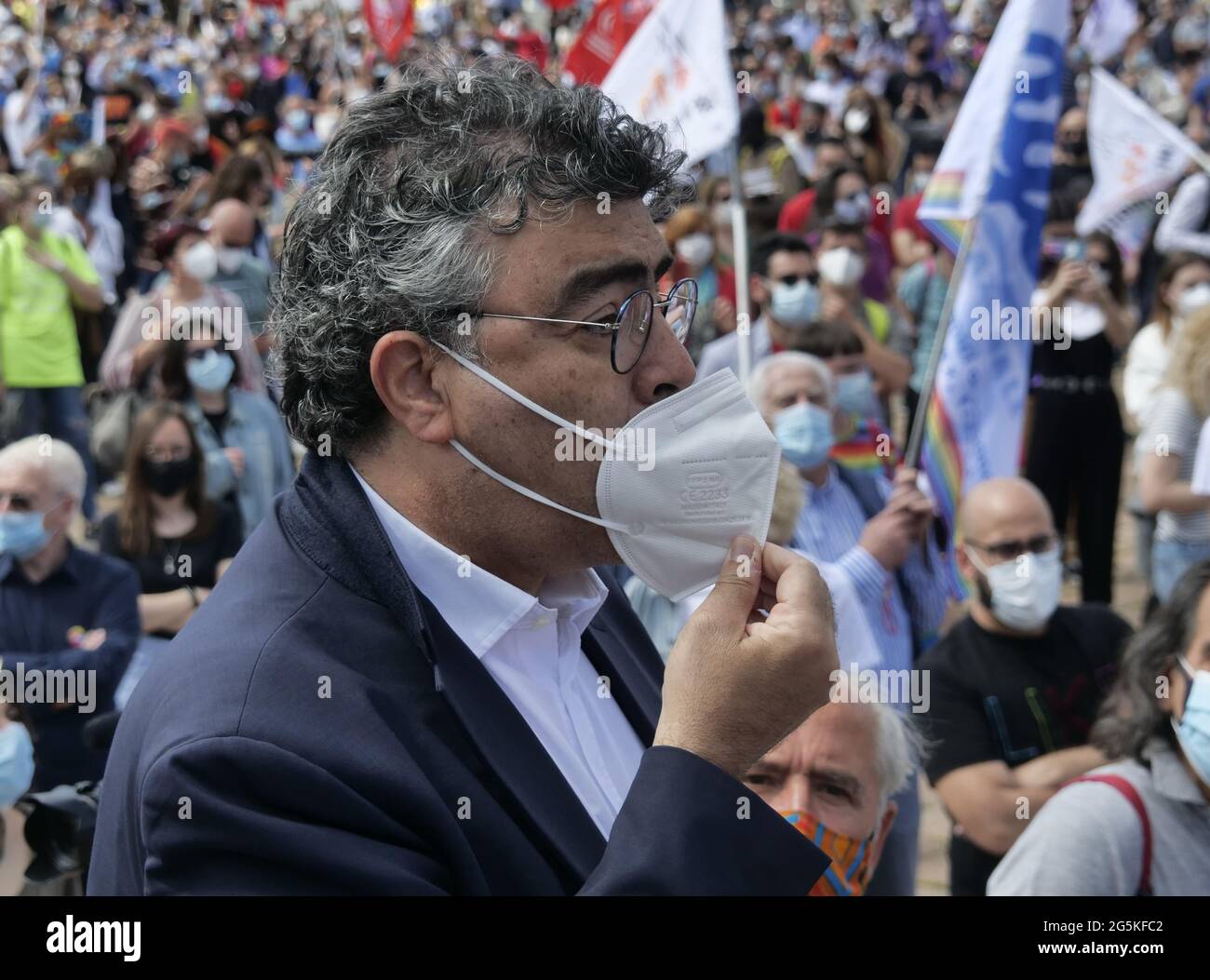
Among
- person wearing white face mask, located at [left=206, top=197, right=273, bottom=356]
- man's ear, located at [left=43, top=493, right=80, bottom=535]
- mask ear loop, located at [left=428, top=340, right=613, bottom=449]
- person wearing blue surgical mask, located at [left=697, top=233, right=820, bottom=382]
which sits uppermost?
person wearing white face mask, located at [left=206, top=197, right=273, bottom=356]

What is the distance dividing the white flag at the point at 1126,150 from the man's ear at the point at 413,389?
6.68 metres

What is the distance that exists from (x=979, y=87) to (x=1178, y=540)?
1905 millimetres

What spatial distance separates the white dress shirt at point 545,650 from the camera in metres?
1.63

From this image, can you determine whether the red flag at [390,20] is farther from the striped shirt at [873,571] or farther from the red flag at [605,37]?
the striped shirt at [873,571]

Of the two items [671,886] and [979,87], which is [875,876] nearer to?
[671,886]

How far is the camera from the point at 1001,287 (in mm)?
4789

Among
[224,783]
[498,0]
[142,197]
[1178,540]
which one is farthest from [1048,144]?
[498,0]

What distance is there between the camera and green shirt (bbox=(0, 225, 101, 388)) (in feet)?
26.8

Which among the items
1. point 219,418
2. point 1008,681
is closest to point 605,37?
point 219,418

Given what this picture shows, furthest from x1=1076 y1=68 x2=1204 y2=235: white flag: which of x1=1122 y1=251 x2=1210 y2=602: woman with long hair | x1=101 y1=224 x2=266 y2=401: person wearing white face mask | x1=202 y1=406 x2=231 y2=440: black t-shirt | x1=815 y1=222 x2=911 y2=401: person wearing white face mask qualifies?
x1=202 y1=406 x2=231 y2=440: black t-shirt

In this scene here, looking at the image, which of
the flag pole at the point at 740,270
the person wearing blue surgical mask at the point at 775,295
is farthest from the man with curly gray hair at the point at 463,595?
the person wearing blue surgical mask at the point at 775,295

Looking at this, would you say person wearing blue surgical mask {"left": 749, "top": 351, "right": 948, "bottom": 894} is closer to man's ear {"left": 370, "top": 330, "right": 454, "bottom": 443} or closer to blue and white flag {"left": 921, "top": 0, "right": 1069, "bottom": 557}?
blue and white flag {"left": 921, "top": 0, "right": 1069, "bottom": 557}

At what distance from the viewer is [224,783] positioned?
4.45ft

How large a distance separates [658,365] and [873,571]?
2844mm
